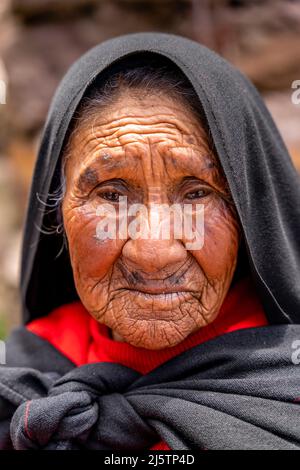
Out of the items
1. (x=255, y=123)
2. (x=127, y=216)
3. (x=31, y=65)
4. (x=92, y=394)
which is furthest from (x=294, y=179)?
(x=31, y=65)

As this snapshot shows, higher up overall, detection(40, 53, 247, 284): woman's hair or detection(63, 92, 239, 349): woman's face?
detection(40, 53, 247, 284): woman's hair

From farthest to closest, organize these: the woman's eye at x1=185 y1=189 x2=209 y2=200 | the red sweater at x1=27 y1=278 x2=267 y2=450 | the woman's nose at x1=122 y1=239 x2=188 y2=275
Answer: the red sweater at x1=27 y1=278 x2=267 y2=450 → the woman's eye at x1=185 y1=189 x2=209 y2=200 → the woman's nose at x1=122 y1=239 x2=188 y2=275

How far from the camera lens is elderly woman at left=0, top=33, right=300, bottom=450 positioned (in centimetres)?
201

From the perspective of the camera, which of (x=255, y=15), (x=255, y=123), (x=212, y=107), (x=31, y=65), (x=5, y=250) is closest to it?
(x=212, y=107)

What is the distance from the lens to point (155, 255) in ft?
6.46

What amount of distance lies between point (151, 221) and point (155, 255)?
4.5 inches

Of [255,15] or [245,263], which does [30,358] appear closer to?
[245,263]

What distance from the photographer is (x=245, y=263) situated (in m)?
2.41

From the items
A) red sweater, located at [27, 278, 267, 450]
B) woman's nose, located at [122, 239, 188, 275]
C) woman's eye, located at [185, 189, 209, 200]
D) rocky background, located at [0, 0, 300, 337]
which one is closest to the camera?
woman's nose, located at [122, 239, 188, 275]

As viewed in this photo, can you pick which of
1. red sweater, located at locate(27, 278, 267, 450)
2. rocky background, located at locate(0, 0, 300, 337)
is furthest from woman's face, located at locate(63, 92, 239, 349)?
rocky background, located at locate(0, 0, 300, 337)

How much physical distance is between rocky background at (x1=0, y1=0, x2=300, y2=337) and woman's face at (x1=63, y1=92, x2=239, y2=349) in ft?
7.21

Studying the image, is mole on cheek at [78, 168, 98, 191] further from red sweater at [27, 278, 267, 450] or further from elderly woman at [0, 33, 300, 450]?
red sweater at [27, 278, 267, 450]

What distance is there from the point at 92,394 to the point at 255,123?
1.12 m
